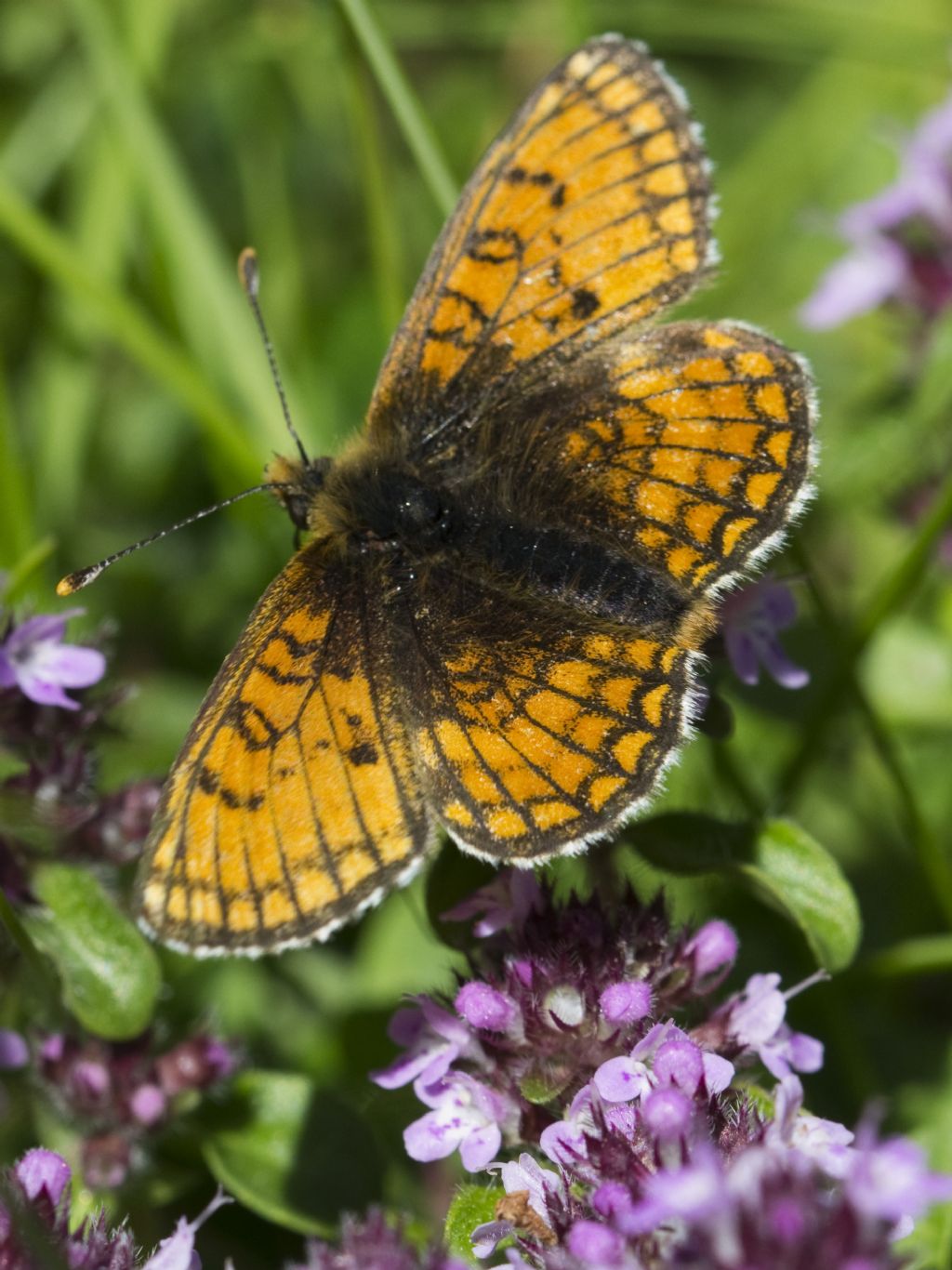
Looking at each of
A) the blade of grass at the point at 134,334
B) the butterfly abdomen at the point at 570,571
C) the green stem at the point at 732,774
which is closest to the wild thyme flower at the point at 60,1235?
the butterfly abdomen at the point at 570,571

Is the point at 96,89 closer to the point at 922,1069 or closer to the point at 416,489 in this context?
the point at 416,489

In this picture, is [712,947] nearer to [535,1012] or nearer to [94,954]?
[535,1012]

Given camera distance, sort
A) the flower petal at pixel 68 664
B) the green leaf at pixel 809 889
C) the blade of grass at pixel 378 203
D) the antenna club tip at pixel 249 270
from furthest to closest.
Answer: the blade of grass at pixel 378 203 → the antenna club tip at pixel 249 270 → the flower petal at pixel 68 664 → the green leaf at pixel 809 889

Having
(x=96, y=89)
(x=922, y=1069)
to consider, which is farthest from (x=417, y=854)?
(x=96, y=89)

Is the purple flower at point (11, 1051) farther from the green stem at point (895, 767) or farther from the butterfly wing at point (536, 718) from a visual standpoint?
the green stem at point (895, 767)

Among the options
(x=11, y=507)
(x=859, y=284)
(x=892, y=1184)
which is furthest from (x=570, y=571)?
(x=859, y=284)

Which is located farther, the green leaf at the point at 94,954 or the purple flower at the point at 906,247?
the purple flower at the point at 906,247
